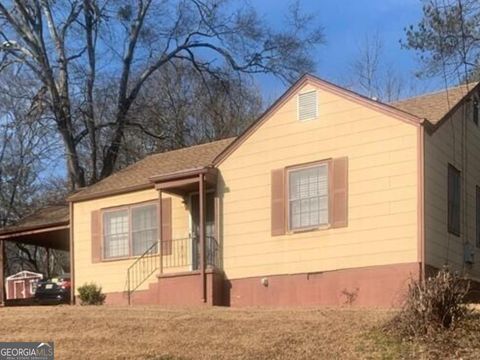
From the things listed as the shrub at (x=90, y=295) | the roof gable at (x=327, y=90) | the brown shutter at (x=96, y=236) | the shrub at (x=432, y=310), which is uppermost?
the roof gable at (x=327, y=90)

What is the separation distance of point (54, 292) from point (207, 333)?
12932mm

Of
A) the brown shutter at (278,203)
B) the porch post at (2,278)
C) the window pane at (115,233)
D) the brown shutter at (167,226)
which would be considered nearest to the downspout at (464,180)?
the brown shutter at (278,203)

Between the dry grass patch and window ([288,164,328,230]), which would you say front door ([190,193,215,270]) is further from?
the dry grass patch

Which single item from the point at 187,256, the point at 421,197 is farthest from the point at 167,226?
the point at 421,197

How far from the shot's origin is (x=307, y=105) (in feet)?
56.5

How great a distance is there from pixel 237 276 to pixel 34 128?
59.3 feet

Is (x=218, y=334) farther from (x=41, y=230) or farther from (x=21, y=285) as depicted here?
(x=21, y=285)

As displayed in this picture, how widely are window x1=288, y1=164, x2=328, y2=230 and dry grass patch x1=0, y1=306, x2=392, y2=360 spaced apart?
326cm

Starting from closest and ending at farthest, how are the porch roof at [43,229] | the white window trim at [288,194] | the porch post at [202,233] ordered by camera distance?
the white window trim at [288,194], the porch post at [202,233], the porch roof at [43,229]

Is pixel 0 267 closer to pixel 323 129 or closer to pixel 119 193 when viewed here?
pixel 119 193

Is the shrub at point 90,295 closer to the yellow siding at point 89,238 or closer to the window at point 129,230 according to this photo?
the yellow siding at point 89,238

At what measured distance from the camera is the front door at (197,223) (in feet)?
62.1

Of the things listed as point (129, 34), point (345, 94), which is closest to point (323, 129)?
point (345, 94)

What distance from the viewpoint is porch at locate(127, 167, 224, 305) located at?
1792 centimetres
